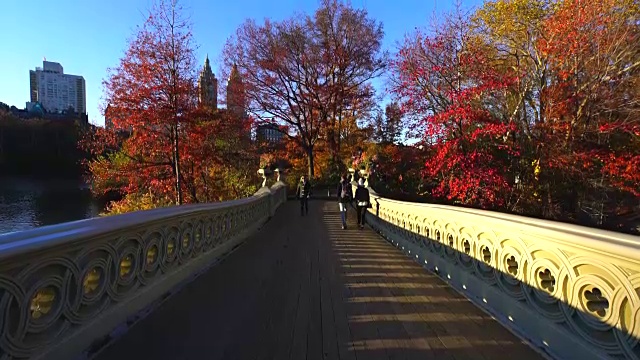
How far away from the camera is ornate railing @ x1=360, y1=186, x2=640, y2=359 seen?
262 centimetres

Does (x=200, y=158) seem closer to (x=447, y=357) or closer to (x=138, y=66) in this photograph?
(x=138, y=66)

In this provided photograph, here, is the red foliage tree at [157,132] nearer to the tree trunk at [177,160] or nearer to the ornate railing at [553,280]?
the tree trunk at [177,160]

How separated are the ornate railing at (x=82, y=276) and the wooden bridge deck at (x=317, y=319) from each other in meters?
0.25

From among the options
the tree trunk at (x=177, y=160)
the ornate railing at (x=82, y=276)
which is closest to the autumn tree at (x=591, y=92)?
the tree trunk at (x=177, y=160)

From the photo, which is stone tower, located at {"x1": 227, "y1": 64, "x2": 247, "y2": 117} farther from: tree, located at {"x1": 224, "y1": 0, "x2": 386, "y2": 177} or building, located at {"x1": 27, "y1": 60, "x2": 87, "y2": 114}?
building, located at {"x1": 27, "y1": 60, "x2": 87, "y2": 114}

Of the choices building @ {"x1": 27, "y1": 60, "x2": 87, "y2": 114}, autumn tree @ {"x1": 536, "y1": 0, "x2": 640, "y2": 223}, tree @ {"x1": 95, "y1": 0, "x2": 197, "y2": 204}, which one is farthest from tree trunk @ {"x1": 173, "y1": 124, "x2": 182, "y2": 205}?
building @ {"x1": 27, "y1": 60, "x2": 87, "y2": 114}

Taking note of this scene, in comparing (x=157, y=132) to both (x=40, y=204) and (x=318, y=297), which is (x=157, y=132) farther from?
(x=40, y=204)

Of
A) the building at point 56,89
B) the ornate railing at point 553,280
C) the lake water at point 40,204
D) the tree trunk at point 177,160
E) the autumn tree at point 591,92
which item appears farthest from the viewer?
the building at point 56,89

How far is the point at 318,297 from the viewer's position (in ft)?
16.8

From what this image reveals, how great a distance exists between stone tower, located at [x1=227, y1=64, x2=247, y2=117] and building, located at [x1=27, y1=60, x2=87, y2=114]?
35983mm

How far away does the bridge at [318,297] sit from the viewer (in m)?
2.76

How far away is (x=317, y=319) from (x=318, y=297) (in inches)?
32.3

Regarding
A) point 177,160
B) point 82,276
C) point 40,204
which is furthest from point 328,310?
point 40,204

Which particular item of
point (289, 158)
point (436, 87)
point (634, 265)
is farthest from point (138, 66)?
point (289, 158)
